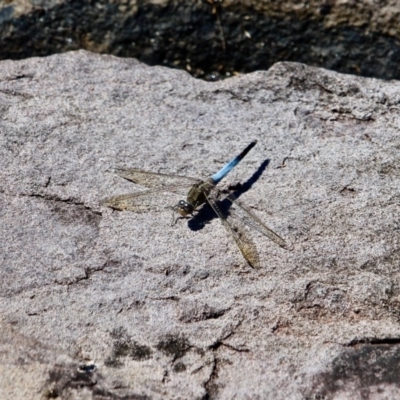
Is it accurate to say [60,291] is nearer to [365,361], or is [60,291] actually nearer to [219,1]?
[365,361]

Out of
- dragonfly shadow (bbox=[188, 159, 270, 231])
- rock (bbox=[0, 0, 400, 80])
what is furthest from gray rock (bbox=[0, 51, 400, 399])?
rock (bbox=[0, 0, 400, 80])

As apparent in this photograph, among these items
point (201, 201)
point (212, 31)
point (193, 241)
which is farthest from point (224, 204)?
point (212, 31)

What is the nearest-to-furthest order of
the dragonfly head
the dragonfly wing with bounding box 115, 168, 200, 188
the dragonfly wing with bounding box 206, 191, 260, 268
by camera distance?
the dragonfly wing with bounding box 206, 191, 260, 268 → the dragonfly head → the dragonfly wing with bounding box 115, 168, 200, 188

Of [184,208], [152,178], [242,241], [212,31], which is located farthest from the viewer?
[212,31]

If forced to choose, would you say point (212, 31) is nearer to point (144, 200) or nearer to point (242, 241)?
point (144, 200)

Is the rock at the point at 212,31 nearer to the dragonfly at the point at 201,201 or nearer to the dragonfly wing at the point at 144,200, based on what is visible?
the dragonfly at the point at 201,201

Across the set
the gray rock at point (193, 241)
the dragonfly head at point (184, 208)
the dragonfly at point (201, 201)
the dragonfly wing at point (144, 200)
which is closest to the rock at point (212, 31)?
the gray rock at point (193, 241)

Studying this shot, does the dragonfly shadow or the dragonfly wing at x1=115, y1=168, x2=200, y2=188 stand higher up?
the dragonfly wing at x1=115, y1=168, x2=200, y2=188

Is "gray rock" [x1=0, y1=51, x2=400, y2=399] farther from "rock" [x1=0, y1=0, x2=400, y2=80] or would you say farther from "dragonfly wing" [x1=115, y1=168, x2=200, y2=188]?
"rock" [x1=0, y1=0, x2=400, y2=80]
